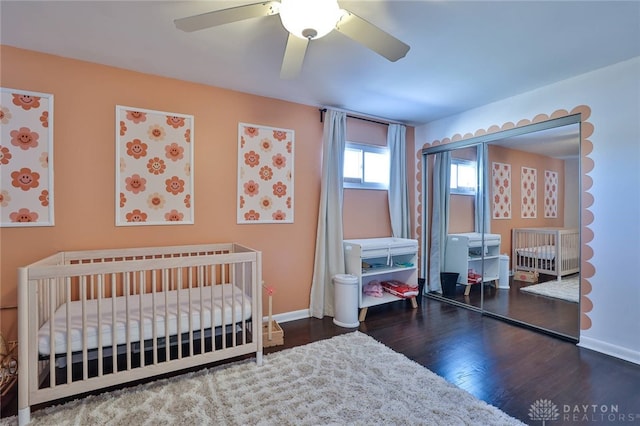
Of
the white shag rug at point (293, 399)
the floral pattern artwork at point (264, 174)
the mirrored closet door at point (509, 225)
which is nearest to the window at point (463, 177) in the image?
the mirrored closet door at point (509, 225)

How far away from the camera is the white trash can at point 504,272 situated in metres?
3.17

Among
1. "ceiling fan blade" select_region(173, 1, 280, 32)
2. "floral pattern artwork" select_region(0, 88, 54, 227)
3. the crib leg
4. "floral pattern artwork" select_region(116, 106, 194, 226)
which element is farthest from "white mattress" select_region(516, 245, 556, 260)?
"floral pattern artwork" select_region(0, 88, 54, 227)

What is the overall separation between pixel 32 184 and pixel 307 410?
8.07 feet

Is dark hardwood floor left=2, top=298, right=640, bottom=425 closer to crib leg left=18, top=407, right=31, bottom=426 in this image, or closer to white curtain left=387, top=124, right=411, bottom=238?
crib leg left=18, top=407, right=31, bottom=426

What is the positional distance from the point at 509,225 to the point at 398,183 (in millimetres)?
1280

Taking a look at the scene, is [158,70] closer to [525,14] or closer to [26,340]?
[26,340]

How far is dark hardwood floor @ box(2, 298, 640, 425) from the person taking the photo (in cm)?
174

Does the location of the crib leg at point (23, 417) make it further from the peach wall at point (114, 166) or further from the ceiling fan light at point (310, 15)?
the ceiling fan light at point (310, 15)

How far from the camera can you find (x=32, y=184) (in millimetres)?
2133

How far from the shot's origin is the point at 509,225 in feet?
10.3

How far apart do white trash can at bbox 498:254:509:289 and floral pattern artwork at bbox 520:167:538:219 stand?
483 millimetres

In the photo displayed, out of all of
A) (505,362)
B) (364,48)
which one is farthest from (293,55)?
(505,362)

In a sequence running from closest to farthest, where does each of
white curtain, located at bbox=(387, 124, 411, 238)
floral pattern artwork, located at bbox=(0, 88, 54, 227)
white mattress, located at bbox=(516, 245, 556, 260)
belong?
floral pattern artwork, located at bbox=(0, 88, 54, 227), white mattress, located at bbox=(516, 245, 556, 260), white curtain, located at bbox=(387, 124, 411, 238)

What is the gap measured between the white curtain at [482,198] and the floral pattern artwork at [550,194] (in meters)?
0.51
